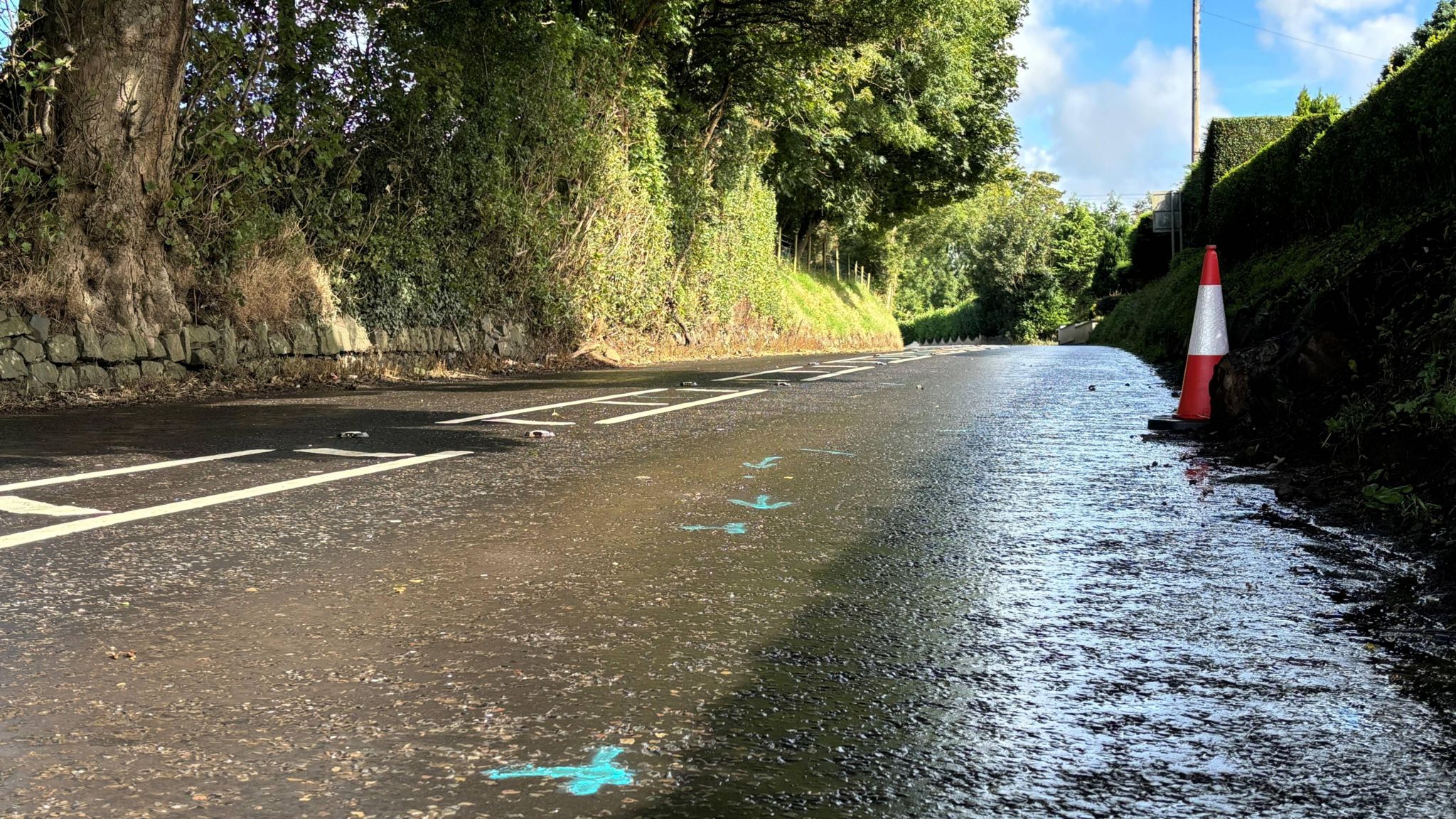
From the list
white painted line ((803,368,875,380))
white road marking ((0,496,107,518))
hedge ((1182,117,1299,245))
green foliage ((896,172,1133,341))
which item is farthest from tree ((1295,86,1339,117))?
green foliage ((896,172,1133,341))

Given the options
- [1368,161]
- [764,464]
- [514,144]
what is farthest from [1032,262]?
[764,464]

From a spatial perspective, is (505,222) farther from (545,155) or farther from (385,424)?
(385,424)

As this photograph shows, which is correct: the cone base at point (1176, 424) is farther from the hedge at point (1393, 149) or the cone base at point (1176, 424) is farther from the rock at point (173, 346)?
the rock at point (173, 346)

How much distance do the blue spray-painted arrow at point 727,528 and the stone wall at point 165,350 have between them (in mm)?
7239

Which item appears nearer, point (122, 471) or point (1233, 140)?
point (122, 471)

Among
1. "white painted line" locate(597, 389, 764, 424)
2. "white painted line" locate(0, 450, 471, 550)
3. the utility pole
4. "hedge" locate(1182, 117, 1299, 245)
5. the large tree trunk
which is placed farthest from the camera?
the utility pole

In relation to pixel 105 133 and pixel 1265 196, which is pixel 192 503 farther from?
pixel 1265 196

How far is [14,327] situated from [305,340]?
3.30m

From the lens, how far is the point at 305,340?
42.7 ft

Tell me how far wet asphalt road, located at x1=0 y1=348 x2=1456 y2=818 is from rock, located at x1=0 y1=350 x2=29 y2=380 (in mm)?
3911

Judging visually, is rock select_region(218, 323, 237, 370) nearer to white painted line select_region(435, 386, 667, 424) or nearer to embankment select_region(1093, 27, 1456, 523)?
white painted line select_region(435, 386, 667, 424)

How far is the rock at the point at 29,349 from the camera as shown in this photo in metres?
10.0

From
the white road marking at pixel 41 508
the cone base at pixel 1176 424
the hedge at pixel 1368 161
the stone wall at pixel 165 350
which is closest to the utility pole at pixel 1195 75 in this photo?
the hedge at pixel 1368 161

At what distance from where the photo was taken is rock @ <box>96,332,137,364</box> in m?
10.7
